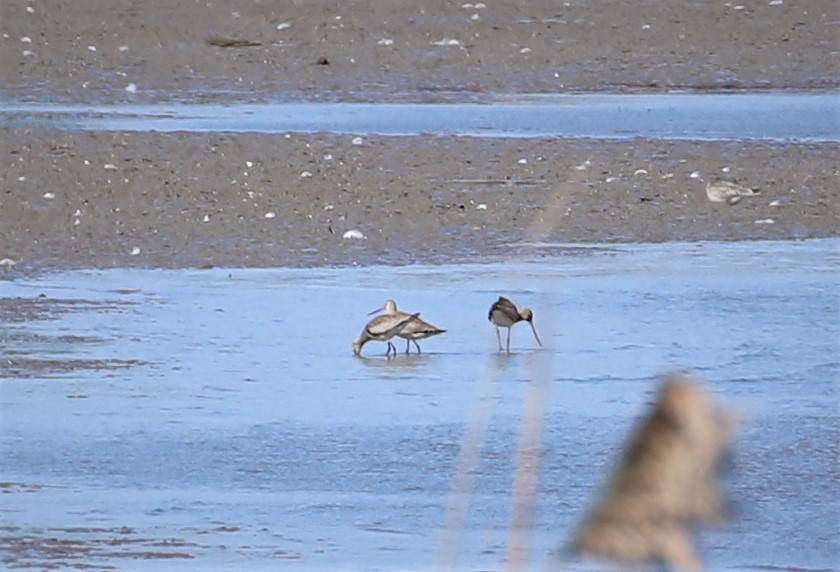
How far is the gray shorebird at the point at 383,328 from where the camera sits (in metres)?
6.68

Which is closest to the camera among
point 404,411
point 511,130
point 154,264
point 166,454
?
point 166,454

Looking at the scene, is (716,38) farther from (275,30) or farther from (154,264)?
(154,264)

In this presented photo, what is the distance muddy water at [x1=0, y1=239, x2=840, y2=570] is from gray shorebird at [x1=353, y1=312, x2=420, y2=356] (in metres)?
0.10

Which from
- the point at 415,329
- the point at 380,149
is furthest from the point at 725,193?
the point at 415,329

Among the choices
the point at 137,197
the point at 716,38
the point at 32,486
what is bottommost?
the point at 32,486

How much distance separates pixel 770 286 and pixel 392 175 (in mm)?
3162

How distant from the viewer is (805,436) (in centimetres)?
564

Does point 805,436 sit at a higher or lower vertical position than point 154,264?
lower

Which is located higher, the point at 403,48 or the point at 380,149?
the point at 403,48

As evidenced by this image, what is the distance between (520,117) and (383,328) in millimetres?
6401

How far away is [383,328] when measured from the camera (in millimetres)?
6734

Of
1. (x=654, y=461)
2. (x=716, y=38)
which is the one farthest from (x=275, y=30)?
(x=654, y=461)

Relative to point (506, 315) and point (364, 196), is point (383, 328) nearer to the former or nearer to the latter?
point (506, 315)

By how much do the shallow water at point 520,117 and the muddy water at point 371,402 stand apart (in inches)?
142
